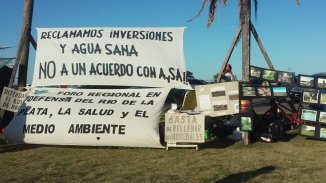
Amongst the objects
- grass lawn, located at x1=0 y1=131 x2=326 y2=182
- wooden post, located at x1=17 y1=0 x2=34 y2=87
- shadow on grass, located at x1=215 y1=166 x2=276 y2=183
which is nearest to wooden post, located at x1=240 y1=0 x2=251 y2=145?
grass lawn, located at x1=0 y1=131 x2=326 y2=182

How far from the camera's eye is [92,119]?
364 inches

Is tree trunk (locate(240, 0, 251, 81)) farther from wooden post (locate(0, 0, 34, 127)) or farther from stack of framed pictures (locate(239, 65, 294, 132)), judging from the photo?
wooden post (locate(0, 0, 34, 127))

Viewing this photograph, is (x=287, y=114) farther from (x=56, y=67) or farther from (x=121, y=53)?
(x=56, y=67)

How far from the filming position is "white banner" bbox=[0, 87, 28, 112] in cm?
988

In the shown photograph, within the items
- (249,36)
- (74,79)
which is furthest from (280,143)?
(74,79)

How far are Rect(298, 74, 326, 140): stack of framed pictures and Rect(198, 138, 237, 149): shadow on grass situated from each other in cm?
165

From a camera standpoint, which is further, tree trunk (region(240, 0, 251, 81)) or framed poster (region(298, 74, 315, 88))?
tree trunk (region(240, 0, 251, 81))

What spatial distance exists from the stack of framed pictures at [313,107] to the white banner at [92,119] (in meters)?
3.13

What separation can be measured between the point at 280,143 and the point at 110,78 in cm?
393

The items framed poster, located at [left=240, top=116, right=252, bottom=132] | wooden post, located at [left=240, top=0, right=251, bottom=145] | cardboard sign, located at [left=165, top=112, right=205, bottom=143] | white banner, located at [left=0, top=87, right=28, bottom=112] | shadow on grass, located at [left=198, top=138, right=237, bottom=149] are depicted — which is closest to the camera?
cardboard sign, located at [left=165, top=112, right=205, bottom=143]

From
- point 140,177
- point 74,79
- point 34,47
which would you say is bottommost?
point 140,177

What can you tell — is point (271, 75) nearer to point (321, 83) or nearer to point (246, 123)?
point (321, 83)

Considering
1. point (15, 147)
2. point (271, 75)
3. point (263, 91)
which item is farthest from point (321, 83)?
point (15, 147)

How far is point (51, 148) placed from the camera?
9375 mm
